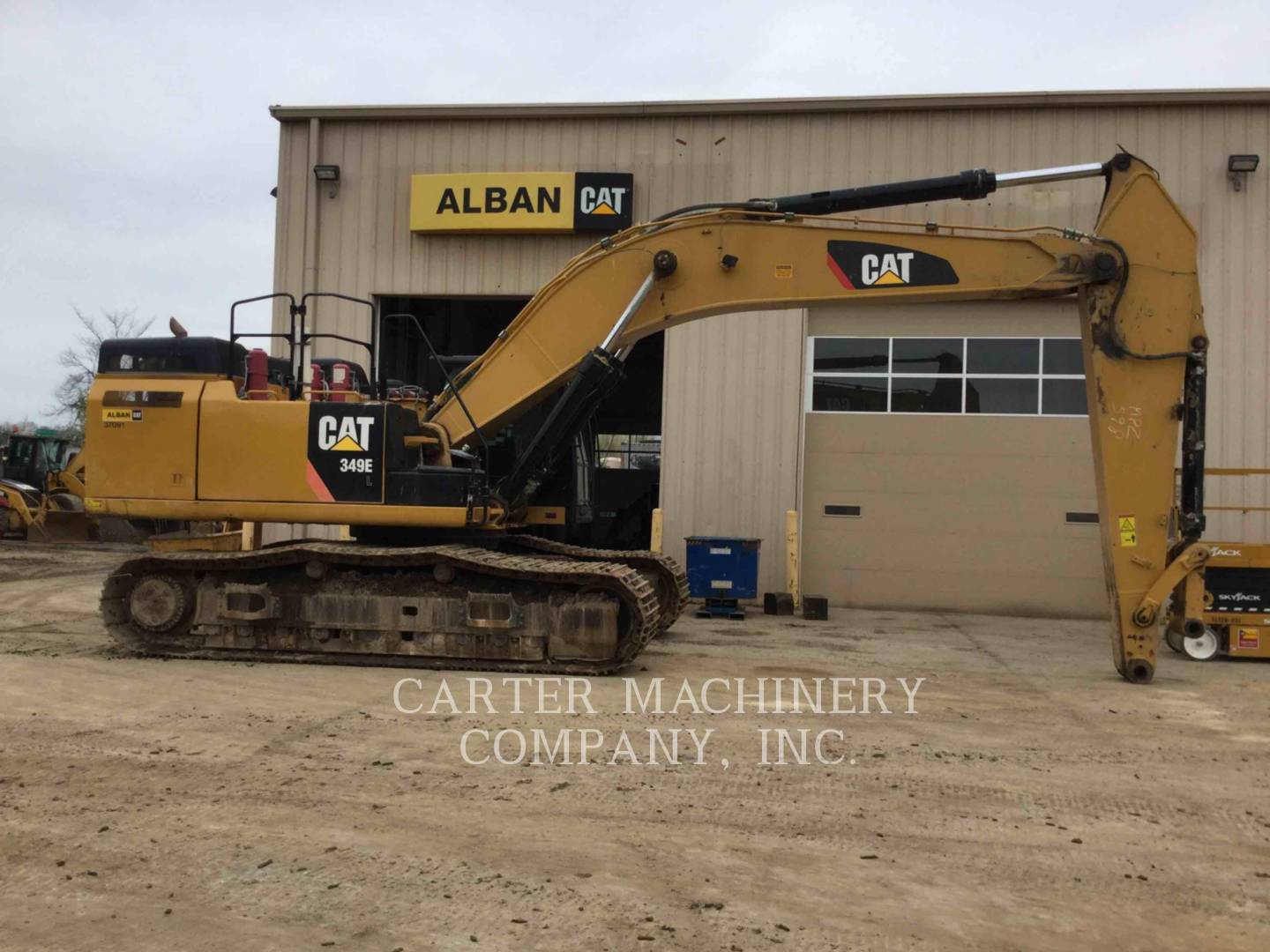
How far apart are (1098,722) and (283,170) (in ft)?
47.4

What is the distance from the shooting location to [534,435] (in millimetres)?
9938

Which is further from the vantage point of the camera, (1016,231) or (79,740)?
(1016,231)

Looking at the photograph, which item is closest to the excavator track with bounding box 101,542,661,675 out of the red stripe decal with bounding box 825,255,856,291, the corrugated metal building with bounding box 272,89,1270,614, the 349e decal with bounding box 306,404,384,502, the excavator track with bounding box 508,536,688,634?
the 349e decal with bounding box 306,404,384,502

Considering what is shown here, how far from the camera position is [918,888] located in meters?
4.28

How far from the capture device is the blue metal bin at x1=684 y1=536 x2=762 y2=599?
Result: 13852 mm

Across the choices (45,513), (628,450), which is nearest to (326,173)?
(628,450)

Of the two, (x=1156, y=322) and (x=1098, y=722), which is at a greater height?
(x=1156, y=322)

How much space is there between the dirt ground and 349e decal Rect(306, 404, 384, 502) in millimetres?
1593

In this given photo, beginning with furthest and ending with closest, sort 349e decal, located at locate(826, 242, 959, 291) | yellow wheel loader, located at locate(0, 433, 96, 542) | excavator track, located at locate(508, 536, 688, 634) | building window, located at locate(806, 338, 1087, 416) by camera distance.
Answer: yellow wheel loader, located at locate(0, 433, 96, 542)
building window, located at locate(806, 338, 1087, 416)
excavator track, located at locate(508, 536, 688, 634)
349e decal, located at locate(826, 242, 959, 291)

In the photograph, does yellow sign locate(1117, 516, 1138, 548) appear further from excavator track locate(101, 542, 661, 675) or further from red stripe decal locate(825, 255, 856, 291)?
excavator track locate(101, 542, 661, 675)

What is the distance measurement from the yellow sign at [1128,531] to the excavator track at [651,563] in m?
4.10

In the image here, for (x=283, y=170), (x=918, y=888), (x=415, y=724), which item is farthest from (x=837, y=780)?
(x=283, y=170)

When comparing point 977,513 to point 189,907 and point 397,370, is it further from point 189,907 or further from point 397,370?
point 189,907

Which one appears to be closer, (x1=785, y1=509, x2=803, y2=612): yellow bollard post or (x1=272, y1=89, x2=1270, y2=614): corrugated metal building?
(x1=785, y1=509, x2=803, y2=612): yellow bollard post
